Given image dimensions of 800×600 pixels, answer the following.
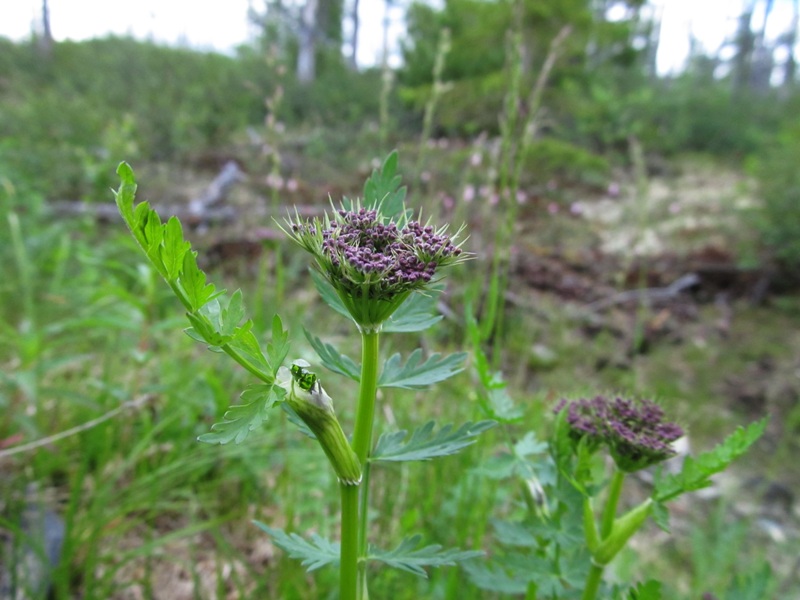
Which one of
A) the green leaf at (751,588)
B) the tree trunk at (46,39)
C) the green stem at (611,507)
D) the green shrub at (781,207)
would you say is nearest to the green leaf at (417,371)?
the green stem at (611,507)

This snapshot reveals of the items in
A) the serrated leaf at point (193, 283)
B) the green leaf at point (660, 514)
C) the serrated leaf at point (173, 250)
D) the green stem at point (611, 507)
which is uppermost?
the serrated leaf at point (173, 250)

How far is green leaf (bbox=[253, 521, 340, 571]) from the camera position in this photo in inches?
31.1

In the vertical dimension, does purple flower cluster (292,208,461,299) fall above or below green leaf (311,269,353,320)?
above

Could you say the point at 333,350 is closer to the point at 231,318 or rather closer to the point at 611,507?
the point at 231,318

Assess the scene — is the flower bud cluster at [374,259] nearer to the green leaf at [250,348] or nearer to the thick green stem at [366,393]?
the thick green stem at [366,393]

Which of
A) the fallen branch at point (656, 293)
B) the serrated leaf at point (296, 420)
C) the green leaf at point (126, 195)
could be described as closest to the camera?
the green leaf at point (126, 195)

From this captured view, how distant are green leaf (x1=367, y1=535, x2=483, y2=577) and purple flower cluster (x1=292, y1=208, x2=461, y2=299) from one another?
41 centimetres

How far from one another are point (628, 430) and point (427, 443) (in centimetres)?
→ 42

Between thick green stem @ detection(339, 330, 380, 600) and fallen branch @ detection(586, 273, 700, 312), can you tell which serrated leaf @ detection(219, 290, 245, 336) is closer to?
thick green stem @ detection(339, 330, 380, 600)

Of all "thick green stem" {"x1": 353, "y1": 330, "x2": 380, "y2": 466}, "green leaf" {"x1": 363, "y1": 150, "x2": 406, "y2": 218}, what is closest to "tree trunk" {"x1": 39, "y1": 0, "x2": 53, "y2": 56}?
"green leaf" {"x1": 363, "y1": 150, "x2": 406, "y2": 218}

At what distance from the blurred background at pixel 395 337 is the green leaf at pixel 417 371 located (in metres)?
0.10

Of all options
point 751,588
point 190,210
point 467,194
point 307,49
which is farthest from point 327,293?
point 307,49

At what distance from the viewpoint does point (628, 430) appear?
3.23 ft

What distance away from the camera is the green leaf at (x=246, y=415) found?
0.64 metres
